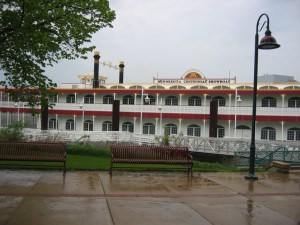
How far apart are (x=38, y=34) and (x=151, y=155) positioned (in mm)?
6145

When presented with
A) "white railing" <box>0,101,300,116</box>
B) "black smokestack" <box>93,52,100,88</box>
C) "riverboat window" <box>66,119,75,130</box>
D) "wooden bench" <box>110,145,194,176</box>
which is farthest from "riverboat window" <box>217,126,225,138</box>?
"wooden bench" <box>110,145,194,176</box>

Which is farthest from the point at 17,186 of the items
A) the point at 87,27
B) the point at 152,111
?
the point at 152,111

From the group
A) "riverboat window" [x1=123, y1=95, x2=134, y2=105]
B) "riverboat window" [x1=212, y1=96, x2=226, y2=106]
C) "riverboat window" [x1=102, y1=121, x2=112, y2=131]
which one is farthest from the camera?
"riverboat window" [x1=123, y1=95, x2=134, y2=105]

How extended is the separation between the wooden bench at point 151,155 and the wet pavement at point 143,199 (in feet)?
1.71

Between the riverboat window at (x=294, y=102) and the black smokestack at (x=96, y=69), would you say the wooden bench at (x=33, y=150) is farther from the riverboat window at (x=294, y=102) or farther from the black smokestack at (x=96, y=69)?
the black smokestack at (x=96, y=69)

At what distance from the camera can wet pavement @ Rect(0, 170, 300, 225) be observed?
6770mm

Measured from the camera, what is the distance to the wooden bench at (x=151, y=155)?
40.4ft

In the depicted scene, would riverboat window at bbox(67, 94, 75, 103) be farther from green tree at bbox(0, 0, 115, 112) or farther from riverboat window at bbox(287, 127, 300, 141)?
green tree at bbox(0, 0, 115, 112)

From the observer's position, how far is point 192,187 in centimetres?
1012

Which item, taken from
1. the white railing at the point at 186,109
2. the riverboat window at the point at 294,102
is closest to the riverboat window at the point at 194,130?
the white railing at the point at 186,109

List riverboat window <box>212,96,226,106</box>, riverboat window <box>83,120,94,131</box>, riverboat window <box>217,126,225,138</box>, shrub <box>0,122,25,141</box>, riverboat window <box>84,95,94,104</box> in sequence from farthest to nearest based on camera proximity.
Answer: riverboat window <box>84,95,94,104</box>
riverboat window <box>83,120,94,131</box>
riverboat window <box>212,96,226,106</box>
riverboat window <box>217,126,225,138</box>
shrub <box>0,122,25,141</box>

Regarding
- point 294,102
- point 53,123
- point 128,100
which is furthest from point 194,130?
point 53,123

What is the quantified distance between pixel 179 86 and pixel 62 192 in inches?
1212

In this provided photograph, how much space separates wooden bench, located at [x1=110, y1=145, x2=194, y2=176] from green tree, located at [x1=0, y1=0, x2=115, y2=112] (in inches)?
129
